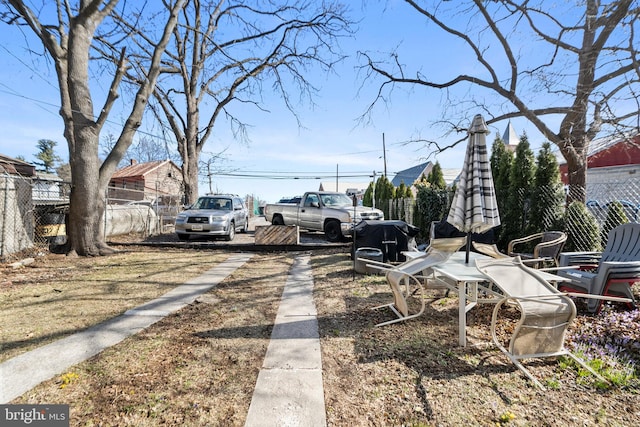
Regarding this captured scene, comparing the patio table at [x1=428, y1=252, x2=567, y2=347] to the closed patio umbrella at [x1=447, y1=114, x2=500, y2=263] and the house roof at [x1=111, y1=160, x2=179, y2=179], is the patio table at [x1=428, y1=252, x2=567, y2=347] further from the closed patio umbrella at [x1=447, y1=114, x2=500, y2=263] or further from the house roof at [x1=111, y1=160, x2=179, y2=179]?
the house roof at [x1=111, y1=160, x2=179, y2=179]

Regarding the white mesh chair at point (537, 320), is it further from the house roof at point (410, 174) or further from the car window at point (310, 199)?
the house roof at point (410, 174)

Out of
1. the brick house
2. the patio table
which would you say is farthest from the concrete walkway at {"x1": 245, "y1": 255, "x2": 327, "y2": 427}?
the brick house

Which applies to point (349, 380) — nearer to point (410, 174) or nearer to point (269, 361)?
point (269, 361)

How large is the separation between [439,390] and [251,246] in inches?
323

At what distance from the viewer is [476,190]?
3.84m

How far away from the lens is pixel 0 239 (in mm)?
7051

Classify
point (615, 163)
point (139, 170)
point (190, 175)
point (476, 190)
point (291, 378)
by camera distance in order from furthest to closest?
point (139, 170) < point (615, 163) < point (190, 175) < point (476, 190) < point (291, 378)

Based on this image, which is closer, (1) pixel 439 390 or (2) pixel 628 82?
(1) pixel 439 390

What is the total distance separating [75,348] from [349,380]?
263 centimetres

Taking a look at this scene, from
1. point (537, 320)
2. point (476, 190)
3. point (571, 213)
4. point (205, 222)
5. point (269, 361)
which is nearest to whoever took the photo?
point (537, 320)

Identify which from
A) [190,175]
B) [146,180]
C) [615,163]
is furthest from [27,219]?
[146,180]

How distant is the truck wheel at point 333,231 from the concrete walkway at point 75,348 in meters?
7.07

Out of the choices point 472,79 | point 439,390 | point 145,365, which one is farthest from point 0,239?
point 472,79

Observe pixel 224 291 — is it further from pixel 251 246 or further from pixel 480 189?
pixel 251 246
